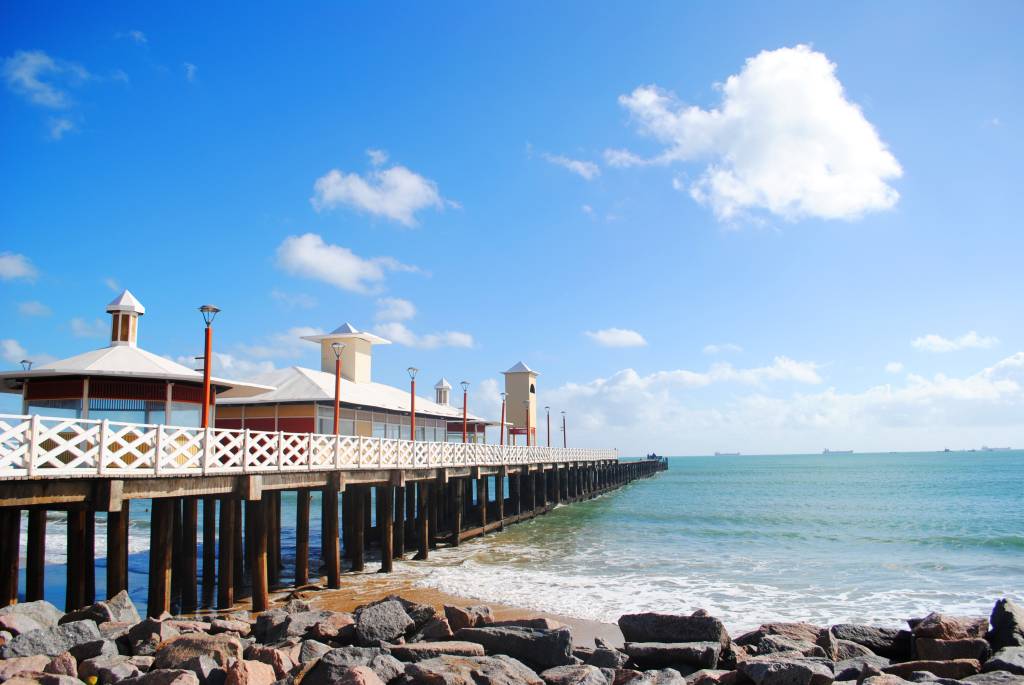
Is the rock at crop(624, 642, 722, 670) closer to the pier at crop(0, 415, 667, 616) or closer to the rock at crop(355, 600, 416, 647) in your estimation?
the rock at crop(355, 600, 416, 647)

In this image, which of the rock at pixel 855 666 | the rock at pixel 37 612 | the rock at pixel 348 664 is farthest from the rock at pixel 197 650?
the rock at pixel 855 666

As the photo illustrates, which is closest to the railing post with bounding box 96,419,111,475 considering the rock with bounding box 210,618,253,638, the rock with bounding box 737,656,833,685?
the rock with bounding box 210,618,253,638

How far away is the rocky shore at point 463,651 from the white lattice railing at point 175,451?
1.84 metres

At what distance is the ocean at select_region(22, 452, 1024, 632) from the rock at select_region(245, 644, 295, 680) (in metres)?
7.56

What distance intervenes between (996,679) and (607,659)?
13.7ft

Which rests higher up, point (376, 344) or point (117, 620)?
point (376, 344)

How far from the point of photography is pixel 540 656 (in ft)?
28.8

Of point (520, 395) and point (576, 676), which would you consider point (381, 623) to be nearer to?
point (576, 676)

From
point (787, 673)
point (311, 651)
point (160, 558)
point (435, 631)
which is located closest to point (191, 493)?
point (160, 558)

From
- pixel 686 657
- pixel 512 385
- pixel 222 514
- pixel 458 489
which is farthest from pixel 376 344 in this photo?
pixel 686 657

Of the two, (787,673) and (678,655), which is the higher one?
(787,673)

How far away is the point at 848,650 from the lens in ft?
32.0

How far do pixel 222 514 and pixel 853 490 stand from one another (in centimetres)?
6113

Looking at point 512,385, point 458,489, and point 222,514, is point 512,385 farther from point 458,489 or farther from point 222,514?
point 222,514
